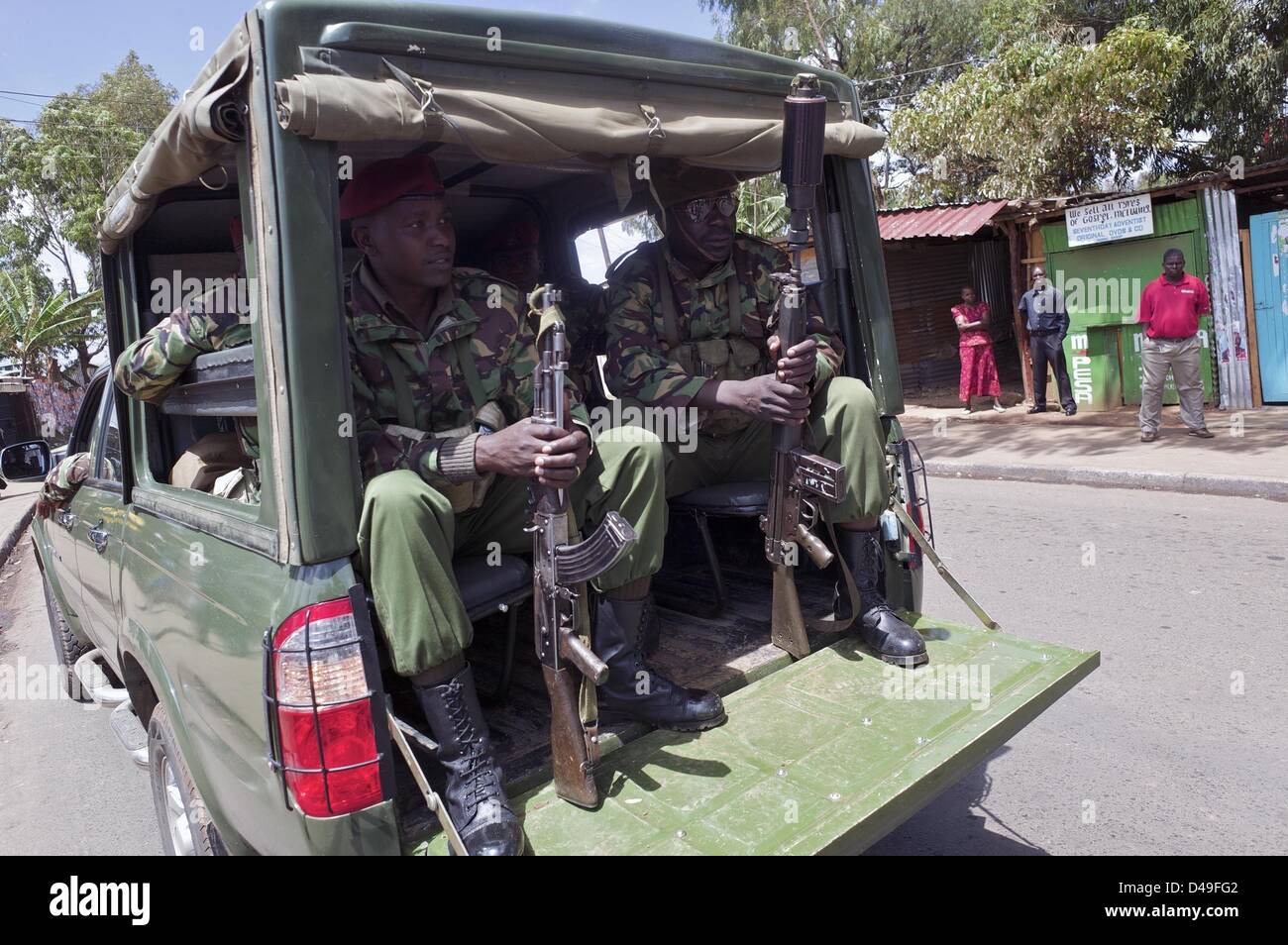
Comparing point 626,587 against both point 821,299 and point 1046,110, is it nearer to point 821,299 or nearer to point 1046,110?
point 821,299

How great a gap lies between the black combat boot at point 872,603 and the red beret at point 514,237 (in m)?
1.90

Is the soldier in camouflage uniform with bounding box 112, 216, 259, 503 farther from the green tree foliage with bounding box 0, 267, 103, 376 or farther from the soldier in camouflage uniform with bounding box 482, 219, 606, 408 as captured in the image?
the green tree foliage with bounding box 0, 267, 103, 376

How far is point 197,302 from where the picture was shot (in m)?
2.41

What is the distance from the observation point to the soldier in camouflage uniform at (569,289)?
3.59m

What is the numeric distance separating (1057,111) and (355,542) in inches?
544

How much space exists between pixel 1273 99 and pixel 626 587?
1659 cm

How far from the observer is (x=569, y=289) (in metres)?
3.94

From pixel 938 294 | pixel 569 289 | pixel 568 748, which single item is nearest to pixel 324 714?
pixel 568 748

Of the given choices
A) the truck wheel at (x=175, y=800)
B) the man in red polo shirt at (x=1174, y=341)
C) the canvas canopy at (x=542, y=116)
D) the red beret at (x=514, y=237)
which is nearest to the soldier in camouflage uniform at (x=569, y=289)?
the red beret at (x=514, y=237)

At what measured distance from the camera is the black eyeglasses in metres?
3.27

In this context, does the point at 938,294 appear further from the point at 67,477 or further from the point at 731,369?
the point at 67,477

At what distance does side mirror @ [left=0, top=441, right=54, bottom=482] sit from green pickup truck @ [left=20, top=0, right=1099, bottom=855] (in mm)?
799

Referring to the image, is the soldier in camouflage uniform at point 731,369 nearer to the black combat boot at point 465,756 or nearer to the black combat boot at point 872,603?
the black combat boot at point 872,603
